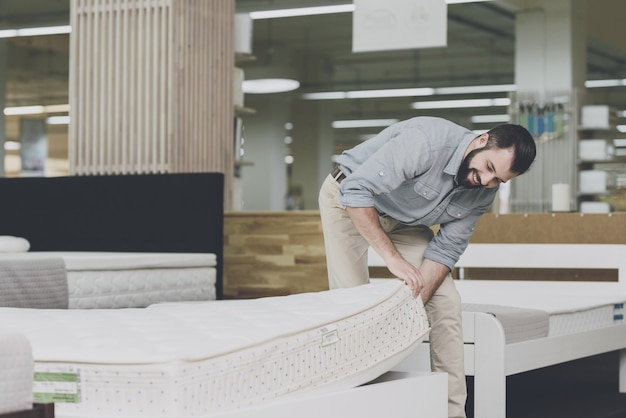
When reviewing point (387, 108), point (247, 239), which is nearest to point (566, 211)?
point (247, 239)

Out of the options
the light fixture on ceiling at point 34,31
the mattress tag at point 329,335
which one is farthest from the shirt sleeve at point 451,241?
the light fixture on ceiling at point 34,31

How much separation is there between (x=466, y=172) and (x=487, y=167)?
0.07 meters

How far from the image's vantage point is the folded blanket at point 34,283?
351 centimetres

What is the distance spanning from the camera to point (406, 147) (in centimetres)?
256

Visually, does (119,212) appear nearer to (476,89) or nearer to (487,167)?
(487,167)

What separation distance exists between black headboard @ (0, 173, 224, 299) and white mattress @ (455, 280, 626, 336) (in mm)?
1403

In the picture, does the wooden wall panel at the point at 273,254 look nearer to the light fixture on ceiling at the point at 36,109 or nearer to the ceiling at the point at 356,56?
the ceiling at the point at 356,56

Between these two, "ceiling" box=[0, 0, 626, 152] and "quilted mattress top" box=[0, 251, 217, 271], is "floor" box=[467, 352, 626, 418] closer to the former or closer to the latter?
"quilted mattress top" box=[0, 251, 217, 271]

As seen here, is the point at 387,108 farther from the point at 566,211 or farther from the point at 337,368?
the point at 337,368

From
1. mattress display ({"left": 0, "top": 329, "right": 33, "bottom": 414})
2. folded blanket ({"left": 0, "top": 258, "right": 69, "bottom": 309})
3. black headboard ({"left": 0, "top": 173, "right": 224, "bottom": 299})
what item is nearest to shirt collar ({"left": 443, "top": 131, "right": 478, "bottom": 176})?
mattress display ({"left": 0, "top": 329, "right": 33, "bottom": 414})

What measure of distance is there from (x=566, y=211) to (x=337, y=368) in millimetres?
3614

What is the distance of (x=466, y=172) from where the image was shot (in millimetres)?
2578

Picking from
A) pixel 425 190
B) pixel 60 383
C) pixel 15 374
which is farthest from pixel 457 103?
pixel 15 374

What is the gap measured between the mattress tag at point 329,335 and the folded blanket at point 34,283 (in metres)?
1.94
